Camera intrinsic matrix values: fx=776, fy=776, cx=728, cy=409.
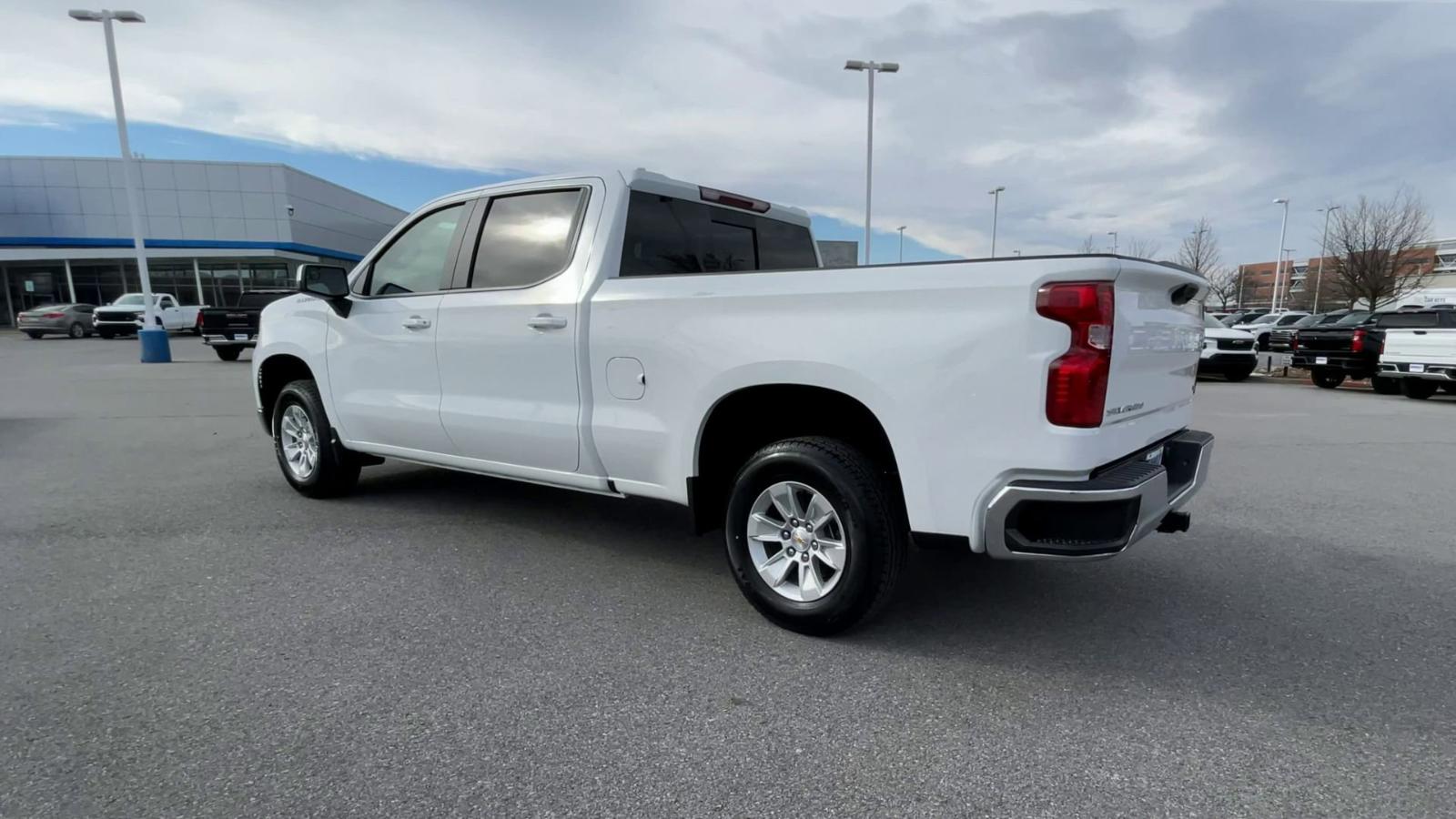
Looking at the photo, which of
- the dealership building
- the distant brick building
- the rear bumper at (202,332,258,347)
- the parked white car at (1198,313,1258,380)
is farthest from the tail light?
the dealership building

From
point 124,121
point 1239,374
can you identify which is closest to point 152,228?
point 124,121

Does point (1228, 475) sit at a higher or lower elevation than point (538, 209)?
lower

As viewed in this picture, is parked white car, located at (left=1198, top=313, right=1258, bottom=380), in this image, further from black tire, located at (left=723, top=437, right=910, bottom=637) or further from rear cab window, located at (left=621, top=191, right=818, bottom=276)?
black tire, located at (left=723, top=437, right=910, bottom=637)

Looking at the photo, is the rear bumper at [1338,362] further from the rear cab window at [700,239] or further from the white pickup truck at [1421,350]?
the rear cab window at [700,239]

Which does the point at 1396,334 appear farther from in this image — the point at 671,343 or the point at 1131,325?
the point at 671,343

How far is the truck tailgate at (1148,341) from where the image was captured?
2713 millimetres

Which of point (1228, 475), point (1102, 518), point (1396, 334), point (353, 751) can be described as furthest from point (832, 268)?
point (1396, 334)

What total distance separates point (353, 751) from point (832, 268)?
2333mm

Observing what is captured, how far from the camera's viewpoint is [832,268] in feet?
9.84

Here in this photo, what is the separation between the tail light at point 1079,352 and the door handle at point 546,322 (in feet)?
7.28

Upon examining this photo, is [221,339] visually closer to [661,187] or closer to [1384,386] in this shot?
[661,187]

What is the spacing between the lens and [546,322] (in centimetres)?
384

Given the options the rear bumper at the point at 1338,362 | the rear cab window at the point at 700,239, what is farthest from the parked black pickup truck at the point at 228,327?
the rear bumper at the point at 1338,362

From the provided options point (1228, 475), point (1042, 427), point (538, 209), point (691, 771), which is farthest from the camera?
point (1228, 475)
